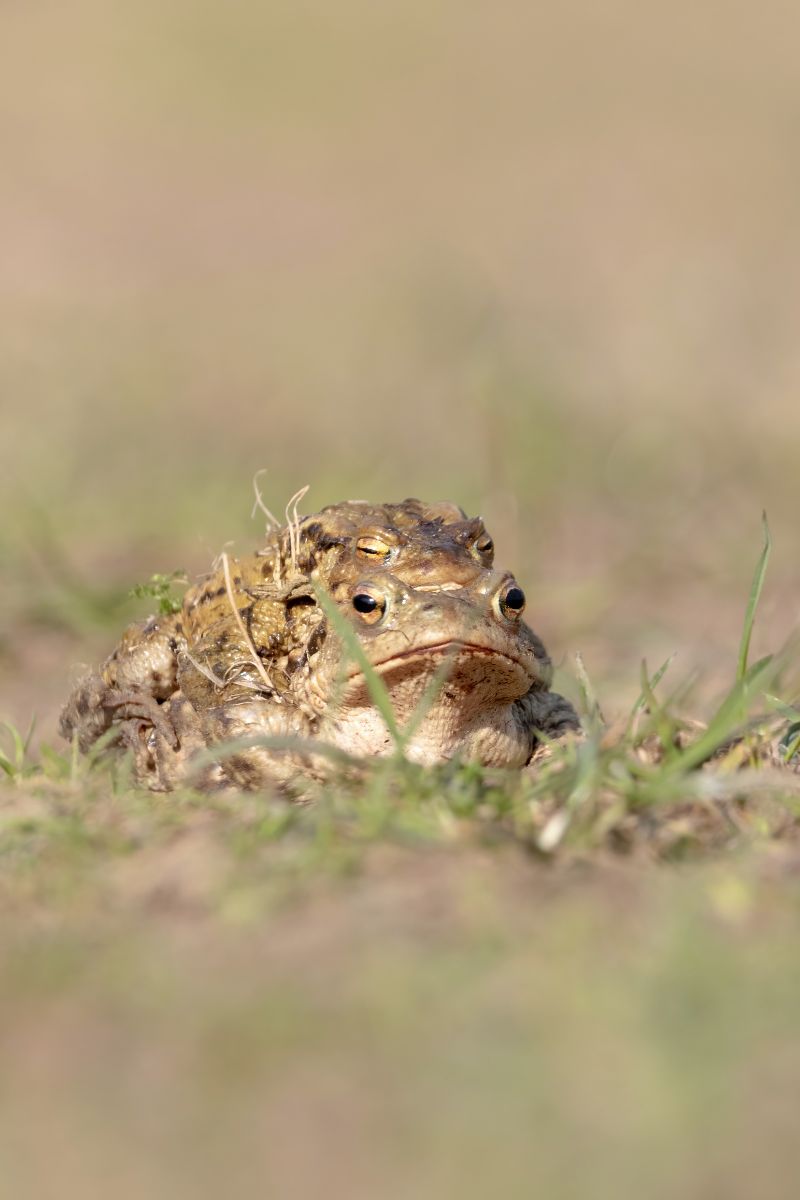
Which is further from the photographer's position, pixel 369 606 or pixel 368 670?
pixel 369 606

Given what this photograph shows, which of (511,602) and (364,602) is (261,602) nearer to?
(364,602)

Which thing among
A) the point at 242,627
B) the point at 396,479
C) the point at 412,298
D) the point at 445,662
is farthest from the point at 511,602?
the point at 412,298

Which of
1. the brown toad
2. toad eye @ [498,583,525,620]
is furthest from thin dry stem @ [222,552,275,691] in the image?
toad eye @ [498,583,525,620]

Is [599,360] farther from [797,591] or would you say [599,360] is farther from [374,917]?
[374,917]

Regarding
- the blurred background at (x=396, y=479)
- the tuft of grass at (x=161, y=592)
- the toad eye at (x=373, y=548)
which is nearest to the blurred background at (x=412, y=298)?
the blurred background at (x=396, y=479)

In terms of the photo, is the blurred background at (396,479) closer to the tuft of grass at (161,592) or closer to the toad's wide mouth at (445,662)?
the toad's wide mouth at (445,662)

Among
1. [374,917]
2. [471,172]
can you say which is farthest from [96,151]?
[374,917]
